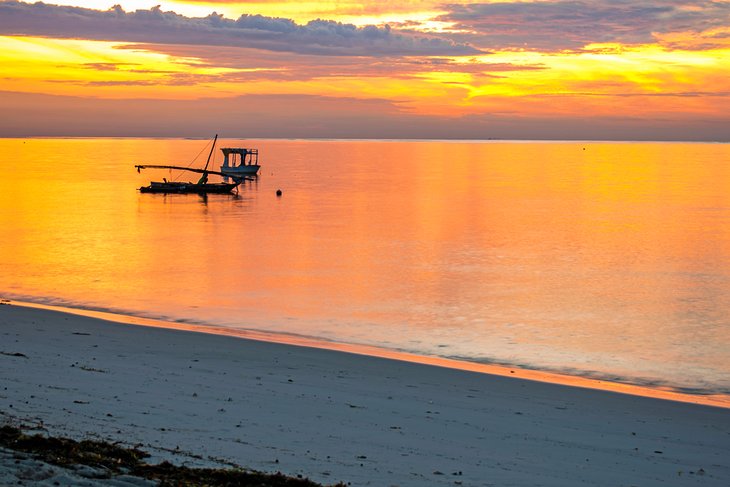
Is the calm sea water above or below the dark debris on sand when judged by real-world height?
below

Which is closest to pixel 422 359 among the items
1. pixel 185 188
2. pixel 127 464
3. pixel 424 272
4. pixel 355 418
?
pixel 355 418

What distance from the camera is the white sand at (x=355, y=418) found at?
9273mm

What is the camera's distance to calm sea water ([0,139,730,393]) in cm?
2125

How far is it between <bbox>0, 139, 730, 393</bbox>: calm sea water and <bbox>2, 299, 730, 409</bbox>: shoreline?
0.65 metres

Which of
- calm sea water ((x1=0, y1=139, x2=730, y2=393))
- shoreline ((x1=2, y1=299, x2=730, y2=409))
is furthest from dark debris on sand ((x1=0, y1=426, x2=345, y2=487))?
calm sea water ((x1=0, y1=139, x2=730, y2=393))

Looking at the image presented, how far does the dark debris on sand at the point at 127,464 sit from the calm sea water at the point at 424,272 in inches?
439

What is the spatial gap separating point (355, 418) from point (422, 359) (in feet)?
24.3

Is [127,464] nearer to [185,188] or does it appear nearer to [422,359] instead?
[422,359]

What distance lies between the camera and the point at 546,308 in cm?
2600

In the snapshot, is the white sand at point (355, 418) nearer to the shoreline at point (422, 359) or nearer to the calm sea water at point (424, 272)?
the shoreline at point (422, 359)

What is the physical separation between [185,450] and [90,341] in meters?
8.54

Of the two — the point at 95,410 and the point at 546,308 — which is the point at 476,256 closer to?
the point at 546,308

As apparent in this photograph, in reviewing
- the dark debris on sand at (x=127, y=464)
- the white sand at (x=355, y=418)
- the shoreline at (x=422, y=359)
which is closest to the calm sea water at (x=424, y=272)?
the shoreline at (x=422, y=359)

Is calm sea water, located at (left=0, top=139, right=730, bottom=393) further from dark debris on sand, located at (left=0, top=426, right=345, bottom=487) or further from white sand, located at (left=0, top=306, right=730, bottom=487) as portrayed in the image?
dark debris on sand, located at (left=0, top=426, right=345, bottom=487)
